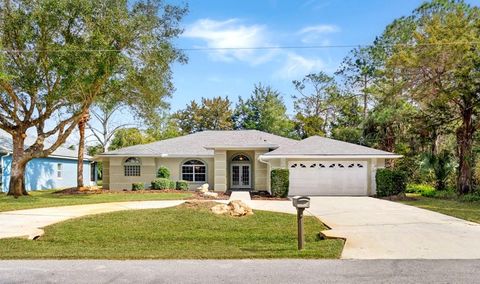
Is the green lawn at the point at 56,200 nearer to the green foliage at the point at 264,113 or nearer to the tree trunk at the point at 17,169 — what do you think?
the tree trunk at the point at 17,169

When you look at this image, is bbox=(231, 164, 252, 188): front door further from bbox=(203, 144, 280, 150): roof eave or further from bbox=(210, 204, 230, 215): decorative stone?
bbox=(210, 204, 230, 215): decorative stone

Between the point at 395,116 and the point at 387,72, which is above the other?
the point at 387,72

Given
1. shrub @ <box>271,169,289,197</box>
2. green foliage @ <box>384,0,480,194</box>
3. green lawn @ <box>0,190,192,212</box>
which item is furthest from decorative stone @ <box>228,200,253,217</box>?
green foliage @ <box>384,0,480,194</box>

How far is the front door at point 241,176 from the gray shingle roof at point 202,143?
1690 millimetres

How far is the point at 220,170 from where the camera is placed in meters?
22.8

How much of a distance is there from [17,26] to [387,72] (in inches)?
747

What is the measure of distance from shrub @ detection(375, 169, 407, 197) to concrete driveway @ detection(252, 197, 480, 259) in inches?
209

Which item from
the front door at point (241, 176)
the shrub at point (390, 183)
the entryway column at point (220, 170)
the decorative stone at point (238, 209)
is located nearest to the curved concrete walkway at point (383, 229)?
the decorative stone at point (238, 209)

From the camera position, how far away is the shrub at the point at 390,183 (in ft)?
61.0

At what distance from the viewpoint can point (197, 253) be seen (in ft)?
24.3

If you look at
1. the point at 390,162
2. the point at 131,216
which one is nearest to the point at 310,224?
the point at 131,216

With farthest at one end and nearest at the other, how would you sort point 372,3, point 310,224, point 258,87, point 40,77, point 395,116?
point 258,87, point 395,116, point 40,77, point 372,3, point 310,224

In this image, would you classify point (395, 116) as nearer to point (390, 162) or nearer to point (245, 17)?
point (390, 162)

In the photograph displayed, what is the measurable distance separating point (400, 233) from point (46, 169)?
26789 millimetres
